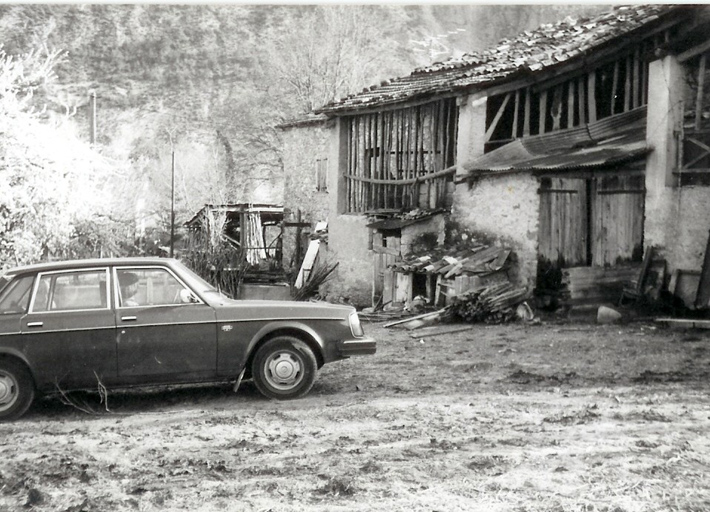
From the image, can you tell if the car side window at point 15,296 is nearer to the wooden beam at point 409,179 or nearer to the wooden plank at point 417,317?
the wooden plank at point 417,317

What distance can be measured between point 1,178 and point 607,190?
8.92 m

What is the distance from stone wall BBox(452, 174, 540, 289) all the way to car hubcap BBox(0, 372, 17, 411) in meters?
7.93

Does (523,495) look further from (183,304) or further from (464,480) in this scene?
(183,304)

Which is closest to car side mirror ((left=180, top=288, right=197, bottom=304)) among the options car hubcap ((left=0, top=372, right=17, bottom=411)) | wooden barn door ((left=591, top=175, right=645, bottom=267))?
car hubcap ((left=0, top=372, right=17, bottom=411))

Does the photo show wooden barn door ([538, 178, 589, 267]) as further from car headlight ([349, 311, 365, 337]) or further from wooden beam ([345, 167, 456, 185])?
car headlight ([349, 311, 365, 337])

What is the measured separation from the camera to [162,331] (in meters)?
6.16

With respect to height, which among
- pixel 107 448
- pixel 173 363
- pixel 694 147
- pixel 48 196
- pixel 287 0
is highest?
pixel 287 0

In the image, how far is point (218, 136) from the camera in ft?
44.3

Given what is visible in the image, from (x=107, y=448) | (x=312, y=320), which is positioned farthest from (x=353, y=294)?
(x=107, y=448)

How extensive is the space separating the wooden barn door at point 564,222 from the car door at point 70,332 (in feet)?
24.5

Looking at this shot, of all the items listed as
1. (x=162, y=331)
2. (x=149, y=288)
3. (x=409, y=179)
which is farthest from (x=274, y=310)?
(x=409, y=179)

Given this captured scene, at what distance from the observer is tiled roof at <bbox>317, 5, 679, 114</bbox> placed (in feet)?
38.7

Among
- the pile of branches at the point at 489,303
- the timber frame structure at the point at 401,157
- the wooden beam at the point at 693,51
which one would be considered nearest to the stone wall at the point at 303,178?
the timber frame structure at the point at 401,157

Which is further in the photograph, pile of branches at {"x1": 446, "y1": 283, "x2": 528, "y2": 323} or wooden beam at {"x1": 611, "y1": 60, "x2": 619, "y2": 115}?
wooden beam at {"x1": 611, "y1": 60, "x2": 619, "y2": 115}
